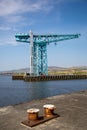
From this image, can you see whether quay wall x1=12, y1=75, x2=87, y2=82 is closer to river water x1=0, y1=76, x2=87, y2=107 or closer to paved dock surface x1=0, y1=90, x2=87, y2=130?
river water x1=0, y1=76, x2=87, y2=107

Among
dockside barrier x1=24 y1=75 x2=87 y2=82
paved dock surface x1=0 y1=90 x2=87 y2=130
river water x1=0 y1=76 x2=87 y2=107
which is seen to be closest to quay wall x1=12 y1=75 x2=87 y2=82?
dockside barrier x1=24 y1=75 x2=87 y2=82

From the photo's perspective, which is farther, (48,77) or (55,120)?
(48,77)

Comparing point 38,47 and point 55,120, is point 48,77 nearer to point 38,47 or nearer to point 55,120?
point 38,47

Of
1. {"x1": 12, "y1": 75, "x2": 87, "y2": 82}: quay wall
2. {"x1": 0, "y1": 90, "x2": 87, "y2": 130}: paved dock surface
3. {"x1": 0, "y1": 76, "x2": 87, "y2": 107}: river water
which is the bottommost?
{"x1": 0, "y1": 76, "x2": 87, "y2": 107}: river water

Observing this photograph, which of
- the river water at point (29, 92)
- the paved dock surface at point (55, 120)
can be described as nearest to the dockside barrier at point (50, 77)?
the river water at point (29, 92)

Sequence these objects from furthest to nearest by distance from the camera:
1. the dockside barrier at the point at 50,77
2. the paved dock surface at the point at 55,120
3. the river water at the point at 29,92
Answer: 1. the dockside barrier at the point at 50,77
2. the river water at the point at 29,92
3. the paved dock surface at the point at 55,120

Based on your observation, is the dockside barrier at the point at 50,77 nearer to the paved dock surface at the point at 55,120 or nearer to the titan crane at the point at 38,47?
the titan crane at the point at 38,47

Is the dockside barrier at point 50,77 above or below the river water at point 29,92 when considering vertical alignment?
above

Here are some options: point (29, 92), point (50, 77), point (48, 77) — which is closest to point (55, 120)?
point (29, 92)

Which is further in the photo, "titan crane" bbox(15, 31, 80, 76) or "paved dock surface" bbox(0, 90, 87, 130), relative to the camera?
"titan crane" bbox(15, 31, 80, 76)

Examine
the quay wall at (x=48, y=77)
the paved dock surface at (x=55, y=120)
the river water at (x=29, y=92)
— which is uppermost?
the paved dock surface at (x=55, y=120)

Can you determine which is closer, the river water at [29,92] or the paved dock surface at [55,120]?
the paved dock surface at [55,120]

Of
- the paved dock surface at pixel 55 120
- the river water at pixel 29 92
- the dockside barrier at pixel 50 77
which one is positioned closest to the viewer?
the paved dock surface at pixel 55 120

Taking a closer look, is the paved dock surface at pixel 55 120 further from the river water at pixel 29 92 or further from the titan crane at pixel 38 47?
the titan crane at pixel 38 47
